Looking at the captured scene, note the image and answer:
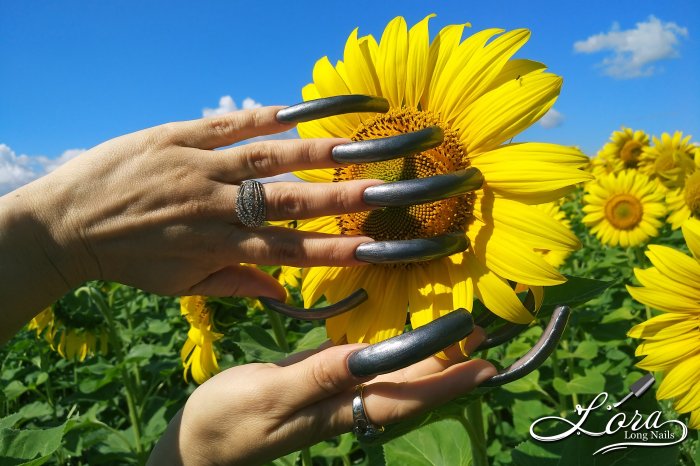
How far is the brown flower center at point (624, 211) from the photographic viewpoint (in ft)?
18.8

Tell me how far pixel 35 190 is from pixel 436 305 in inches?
43.2

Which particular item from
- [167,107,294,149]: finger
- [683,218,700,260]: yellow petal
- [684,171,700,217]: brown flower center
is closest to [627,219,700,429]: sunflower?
[683,218,700,260]: yellow petal

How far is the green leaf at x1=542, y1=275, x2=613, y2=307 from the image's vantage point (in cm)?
136

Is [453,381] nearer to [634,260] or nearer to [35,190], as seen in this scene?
[35,190]

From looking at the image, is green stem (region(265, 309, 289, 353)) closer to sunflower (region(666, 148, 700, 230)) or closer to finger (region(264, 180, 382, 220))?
finger (region(264, 180, 382, 220))

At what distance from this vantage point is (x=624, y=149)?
8320mm

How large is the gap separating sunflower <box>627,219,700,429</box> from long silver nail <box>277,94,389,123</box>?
1273 mm

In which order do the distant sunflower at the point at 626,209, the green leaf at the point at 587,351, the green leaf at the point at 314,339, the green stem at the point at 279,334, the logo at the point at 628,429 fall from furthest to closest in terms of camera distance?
the distant sunflower at the point at 626,209
the green leaf at the point at 587,351
the green stem at the point at 279,334
the green leaf at the point at 314,339
the logo at the point at 628,429

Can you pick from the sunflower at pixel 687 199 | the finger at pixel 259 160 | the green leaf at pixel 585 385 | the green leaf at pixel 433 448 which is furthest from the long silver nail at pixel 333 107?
the sunflower at pixel 687 199

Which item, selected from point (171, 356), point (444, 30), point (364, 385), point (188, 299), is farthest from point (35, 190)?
point (171, 356)

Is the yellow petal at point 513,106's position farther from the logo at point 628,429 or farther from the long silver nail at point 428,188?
the logo at point 628,429

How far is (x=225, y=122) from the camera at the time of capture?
1.64 m

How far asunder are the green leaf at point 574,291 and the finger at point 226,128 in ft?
2.60

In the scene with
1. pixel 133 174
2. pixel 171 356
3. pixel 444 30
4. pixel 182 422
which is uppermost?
pixel 444 30
